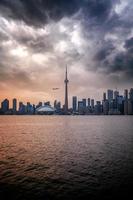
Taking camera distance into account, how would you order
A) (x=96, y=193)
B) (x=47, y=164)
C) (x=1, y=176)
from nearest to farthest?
1. (x=96, y=193)
2. (x=1, y=176)
3. (x=47, y=164)

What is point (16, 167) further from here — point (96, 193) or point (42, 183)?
point (96, 193)

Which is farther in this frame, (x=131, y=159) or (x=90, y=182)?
(x=131, y=159)

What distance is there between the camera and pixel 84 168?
33.1 meters

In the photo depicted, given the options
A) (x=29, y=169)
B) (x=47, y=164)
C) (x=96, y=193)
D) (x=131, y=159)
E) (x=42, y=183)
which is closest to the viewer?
(x=96, y=193)

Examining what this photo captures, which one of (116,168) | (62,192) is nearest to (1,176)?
(62,192)

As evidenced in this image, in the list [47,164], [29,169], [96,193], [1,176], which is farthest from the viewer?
[47,164]

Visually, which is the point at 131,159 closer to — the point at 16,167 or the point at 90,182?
the point at 90,182

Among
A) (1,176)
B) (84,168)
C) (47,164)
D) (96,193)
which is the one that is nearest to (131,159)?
(84,168)

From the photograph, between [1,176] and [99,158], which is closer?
[1,176]

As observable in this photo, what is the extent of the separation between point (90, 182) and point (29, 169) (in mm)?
10417

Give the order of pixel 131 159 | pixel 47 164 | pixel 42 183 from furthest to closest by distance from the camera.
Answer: pixel 131 159, pixel 47 164, pixel 42 183

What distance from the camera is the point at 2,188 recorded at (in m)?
24.2

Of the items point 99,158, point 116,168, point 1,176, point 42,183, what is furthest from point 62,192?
point 99,158

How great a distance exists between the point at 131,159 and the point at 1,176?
22310 millimetres
